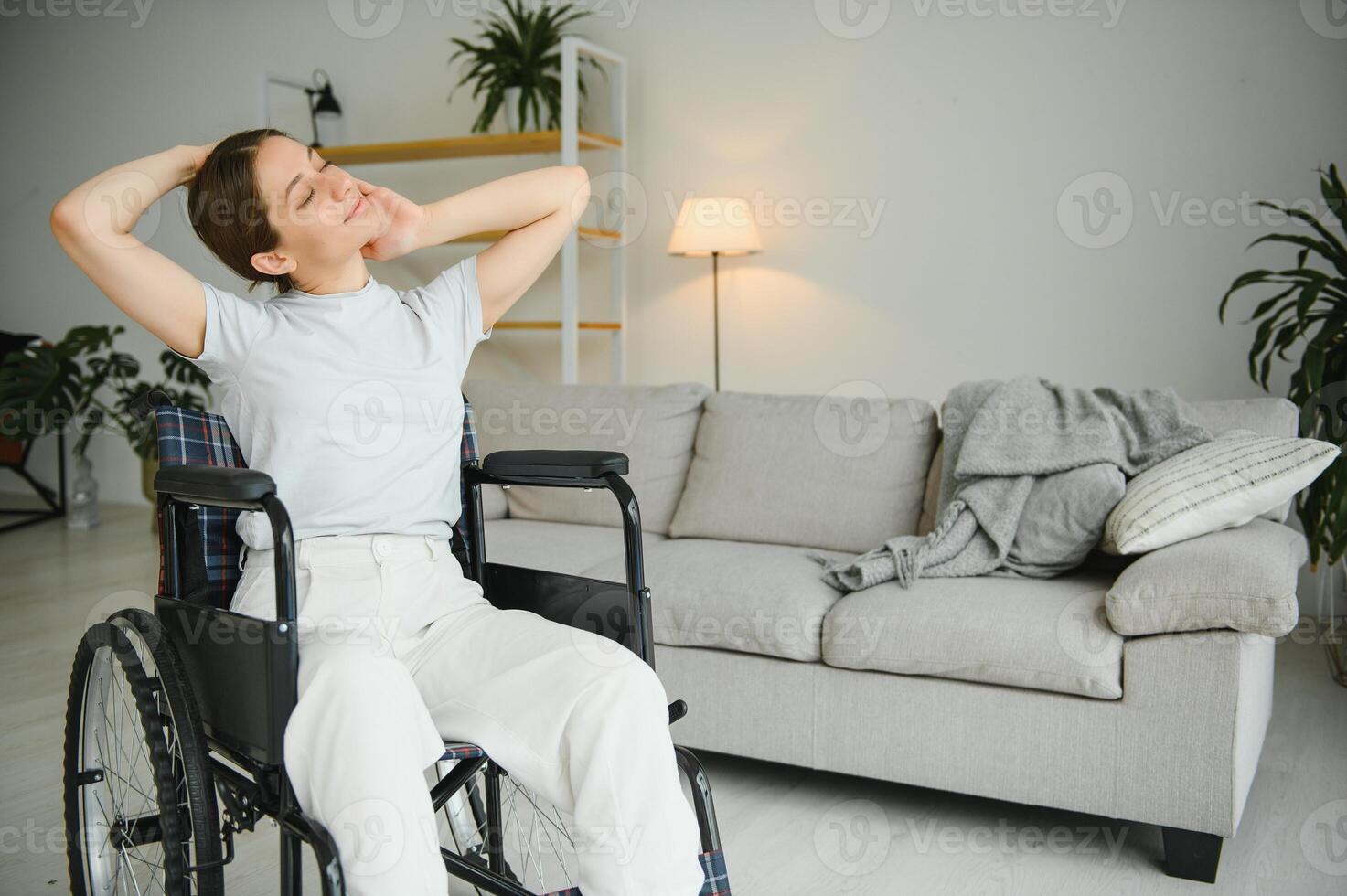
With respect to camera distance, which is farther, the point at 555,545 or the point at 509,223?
the point at 555,545

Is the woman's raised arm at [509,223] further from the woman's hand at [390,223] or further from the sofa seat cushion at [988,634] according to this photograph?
the sofa seat cushion at [988,634]

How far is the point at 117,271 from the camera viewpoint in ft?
3.95

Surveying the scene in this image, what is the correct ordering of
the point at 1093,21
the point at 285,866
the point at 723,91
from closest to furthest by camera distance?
the point at 285,866, the point at 1093,21, the point at 723,91

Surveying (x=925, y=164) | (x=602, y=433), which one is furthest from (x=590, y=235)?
(x=602, y=433)

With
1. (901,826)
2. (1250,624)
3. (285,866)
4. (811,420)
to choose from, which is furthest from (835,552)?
(285,866)

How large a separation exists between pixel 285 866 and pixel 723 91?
134 inches

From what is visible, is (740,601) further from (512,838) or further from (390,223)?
(390,223)

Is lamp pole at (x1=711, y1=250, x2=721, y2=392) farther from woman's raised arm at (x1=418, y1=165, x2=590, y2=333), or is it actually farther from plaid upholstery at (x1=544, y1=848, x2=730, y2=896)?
plaid upholstery at (x1=544, y1=848, x2=730, y2=896)

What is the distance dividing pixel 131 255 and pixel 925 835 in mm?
1562

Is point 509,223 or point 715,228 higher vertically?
point 715,228

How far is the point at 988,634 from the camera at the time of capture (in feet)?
6.39

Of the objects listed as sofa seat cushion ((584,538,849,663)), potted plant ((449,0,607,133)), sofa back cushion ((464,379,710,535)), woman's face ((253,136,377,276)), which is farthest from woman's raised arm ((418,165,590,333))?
potted plant ((449,0,607,133))

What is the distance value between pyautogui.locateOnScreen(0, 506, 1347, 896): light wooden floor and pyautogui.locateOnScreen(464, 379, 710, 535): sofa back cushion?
0.65 meters

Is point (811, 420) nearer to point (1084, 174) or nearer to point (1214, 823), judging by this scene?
point (1214, 823)
